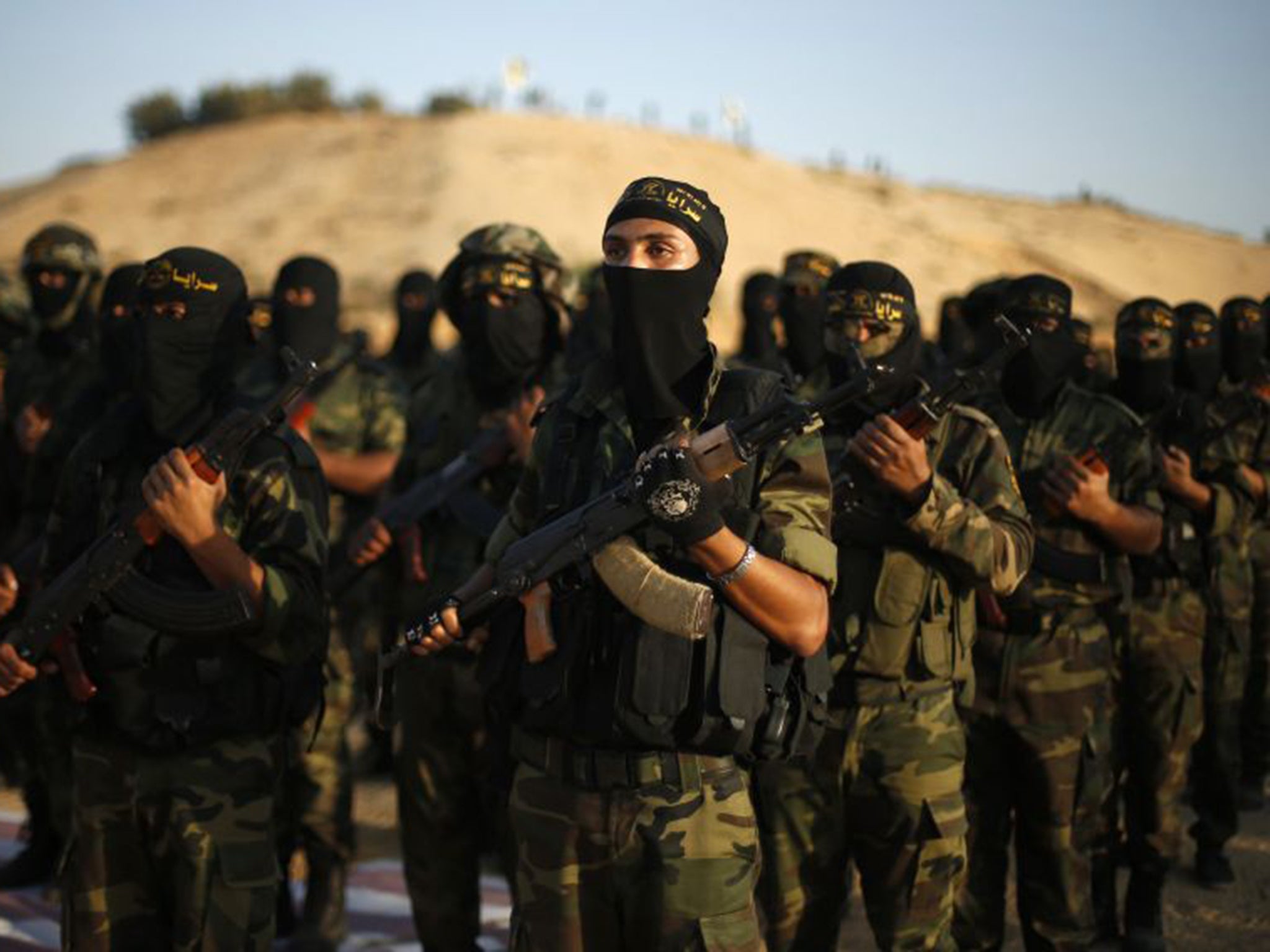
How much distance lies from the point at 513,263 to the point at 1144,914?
138 inches

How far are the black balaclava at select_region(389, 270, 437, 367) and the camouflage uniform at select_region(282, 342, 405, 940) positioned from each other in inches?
100

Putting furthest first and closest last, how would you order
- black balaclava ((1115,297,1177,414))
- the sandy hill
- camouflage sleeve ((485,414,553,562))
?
the sandy hill → black balaclava ((1115,297,1177,414)) → camouflage sleeve ((485,414,553,562))

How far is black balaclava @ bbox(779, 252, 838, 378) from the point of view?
23.2 feet

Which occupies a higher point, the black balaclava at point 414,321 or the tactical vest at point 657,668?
the black balaclava at point 414,321

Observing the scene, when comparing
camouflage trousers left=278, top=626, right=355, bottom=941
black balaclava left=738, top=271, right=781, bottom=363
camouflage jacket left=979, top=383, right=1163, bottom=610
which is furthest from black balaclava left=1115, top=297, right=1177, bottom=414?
camouflage trousers left=278, top=626, right=355, bottom=941

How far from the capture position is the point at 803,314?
712cm

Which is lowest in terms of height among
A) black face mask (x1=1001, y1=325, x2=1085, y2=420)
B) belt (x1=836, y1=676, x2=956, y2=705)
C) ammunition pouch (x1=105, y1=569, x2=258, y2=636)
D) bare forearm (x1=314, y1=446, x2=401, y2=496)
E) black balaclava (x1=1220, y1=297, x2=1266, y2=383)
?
belt (x1=836, y1=676, x2=956, y2=705)

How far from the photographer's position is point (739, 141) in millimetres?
57438

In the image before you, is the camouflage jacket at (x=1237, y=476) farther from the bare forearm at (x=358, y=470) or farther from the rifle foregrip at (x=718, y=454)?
the rifle foregrip at (x=718, y=454)

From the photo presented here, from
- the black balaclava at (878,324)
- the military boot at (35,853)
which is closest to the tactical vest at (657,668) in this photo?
the black balaclava at (878,324)

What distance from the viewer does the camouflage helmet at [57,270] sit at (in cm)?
636

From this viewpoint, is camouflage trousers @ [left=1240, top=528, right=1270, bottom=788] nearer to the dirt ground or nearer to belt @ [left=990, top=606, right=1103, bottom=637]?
the dirt ground

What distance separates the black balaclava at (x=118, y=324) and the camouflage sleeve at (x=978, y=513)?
296 cm

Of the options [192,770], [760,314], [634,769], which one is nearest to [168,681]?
[192,770]
